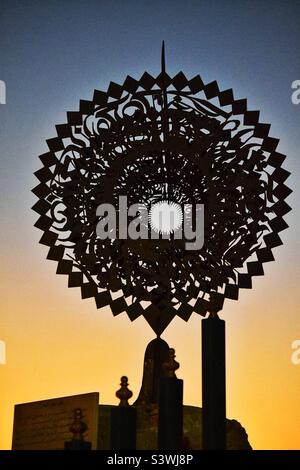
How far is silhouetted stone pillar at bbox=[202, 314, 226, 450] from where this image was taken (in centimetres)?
142

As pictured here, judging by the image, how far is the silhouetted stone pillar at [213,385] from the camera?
1421 millimetres

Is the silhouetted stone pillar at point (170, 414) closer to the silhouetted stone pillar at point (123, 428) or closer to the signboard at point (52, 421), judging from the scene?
the silhouetted stone pillar at point (123, 428)

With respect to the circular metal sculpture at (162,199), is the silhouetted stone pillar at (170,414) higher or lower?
lower

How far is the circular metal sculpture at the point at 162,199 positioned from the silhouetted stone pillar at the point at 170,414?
1998 mm

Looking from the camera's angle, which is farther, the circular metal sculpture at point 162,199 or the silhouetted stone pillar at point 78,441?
the circular metal sculpture at point 162,199

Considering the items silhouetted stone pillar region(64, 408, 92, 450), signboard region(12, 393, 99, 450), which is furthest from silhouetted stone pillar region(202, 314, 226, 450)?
signboard region(12, 393, 99, 450)

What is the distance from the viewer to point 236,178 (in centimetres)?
357

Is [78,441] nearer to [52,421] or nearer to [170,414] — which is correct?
[170,414]

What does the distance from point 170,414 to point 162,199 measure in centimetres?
223

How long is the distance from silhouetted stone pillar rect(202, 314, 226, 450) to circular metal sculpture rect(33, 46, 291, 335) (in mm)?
1948

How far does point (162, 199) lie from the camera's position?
11.9ft

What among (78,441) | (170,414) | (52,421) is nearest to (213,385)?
(170,414)

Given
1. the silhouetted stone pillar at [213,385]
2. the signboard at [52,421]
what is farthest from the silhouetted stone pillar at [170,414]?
the signboard at [52,421]

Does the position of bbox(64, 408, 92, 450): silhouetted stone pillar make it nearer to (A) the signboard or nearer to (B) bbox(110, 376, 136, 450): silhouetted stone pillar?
(B) bbox(110, 376, 136, 450): silhouetted stone pillar
